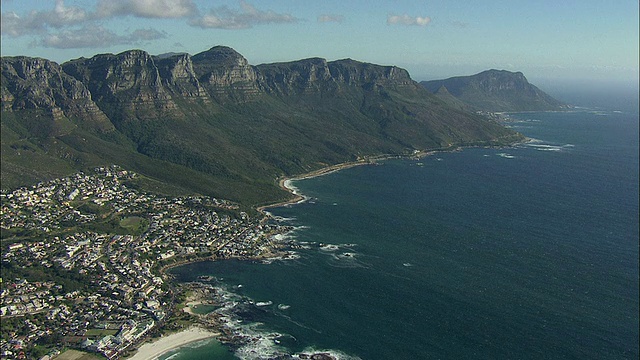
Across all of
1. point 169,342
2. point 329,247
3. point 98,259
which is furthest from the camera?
point 329,247

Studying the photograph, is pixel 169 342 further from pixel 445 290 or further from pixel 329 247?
pixel 445 290

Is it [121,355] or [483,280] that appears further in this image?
[483,280]

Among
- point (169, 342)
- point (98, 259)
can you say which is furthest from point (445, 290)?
point (98, 259)

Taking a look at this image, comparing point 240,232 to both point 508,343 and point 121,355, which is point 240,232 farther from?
point 508,343

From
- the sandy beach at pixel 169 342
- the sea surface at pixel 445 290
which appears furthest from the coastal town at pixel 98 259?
the sea surface at pixel 445 290

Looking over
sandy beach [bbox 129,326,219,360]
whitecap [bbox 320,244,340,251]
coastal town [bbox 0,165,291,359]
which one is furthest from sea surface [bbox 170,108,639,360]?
coastal town [bbox 0,165,291,359]

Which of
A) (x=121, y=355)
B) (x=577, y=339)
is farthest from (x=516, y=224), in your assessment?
(x=121, y=355)

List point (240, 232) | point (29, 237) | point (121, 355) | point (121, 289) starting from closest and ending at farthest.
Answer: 1. point (121, 355)
2. point (121, 289)
3. point (29, 237)
4. point (240, 232)

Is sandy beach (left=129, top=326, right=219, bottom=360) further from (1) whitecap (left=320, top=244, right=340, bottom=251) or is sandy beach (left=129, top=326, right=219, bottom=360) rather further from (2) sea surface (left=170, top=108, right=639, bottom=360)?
(1) whitecap (left=320, top=244, right=340, bottom=251)
